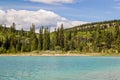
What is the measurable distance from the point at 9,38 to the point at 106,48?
66853 mm

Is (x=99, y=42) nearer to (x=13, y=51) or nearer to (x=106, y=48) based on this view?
(x=106, y=48)

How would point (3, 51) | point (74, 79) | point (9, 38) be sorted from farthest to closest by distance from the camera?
point (9, 38), point (3, 51), point (74, 79)

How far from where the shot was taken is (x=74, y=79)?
39688 mm

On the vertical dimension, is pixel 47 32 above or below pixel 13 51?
above

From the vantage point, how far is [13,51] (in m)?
181

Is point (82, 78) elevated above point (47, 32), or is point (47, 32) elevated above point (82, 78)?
point (47, 32)

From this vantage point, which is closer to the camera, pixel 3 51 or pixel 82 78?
pixel 82 78

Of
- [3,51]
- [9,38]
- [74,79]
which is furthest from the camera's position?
[9,38]

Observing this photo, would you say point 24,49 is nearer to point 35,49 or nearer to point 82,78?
point 35,49

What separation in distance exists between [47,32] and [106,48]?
42418 mm

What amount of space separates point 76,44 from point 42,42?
24513mm

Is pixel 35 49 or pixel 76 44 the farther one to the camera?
pixel 76 44

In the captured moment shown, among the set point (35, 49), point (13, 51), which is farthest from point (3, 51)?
point (35, 49)

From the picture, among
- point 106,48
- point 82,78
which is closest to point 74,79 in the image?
point 82,78
